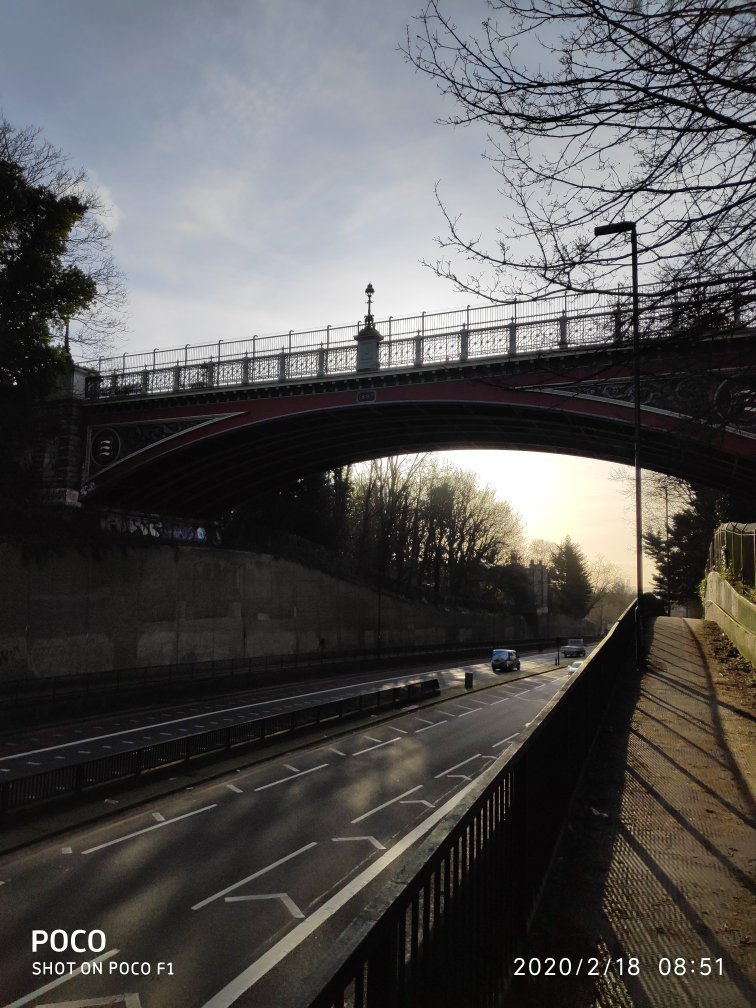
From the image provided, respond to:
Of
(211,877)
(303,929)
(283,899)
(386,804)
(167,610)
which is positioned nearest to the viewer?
(303,929)

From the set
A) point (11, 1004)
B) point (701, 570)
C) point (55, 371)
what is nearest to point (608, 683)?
point (11, 1004)

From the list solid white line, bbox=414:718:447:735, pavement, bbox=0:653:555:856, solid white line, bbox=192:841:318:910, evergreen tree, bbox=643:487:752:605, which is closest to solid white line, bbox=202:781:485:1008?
solid white line, bbox=192:841:318:910

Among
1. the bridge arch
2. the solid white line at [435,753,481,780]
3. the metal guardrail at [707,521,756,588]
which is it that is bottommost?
the solid white line at [435,753,481,780]

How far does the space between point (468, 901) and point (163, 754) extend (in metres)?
16.8

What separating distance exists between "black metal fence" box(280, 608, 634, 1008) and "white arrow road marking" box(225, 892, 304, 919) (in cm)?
438

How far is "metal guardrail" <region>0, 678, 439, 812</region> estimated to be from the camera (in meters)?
15.0

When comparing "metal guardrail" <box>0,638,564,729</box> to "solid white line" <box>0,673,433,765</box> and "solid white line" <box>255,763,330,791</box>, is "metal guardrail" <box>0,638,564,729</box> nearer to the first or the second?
"solid white line" <box>0,673,433,765</box>

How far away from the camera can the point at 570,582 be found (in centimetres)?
10231

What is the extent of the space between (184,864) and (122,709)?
18102mm

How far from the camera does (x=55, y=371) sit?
31781mm

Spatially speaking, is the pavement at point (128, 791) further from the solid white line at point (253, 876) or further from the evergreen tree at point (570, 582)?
the evergreen tree at point (570, 582)

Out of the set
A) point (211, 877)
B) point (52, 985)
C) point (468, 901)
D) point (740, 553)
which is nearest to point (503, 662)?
point (740, 553)
